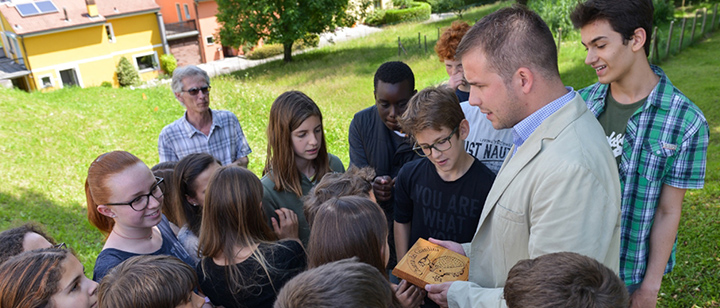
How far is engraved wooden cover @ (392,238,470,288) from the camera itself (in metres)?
2.42

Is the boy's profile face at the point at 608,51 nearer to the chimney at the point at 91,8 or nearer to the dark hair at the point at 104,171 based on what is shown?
the dark hair at the point at 104,171

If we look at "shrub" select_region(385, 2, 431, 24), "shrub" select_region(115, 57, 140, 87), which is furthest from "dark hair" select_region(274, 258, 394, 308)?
"shrub" select_region(385, 2, 431, 24)

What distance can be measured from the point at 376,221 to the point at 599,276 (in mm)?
1093

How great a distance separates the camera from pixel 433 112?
287 centimetres

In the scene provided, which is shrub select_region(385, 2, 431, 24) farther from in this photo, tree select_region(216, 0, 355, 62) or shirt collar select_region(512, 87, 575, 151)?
shirt collar select_region(512, 87, 575, 151)

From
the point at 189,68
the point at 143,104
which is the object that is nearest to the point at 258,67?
the point at 143,104

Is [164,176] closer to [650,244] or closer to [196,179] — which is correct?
[196,179]

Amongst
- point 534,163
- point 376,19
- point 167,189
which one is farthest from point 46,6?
point 534,163

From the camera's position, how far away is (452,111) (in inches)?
115

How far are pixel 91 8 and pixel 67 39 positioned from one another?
2.48m

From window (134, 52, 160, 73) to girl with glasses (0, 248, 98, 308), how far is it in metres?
35.1

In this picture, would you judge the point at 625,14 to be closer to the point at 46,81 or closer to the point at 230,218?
the point at 230,218

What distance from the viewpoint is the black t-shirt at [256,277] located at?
8.43 feet

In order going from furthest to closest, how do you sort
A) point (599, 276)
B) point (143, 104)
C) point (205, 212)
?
point (143, 104)
point (205, 212)
point (599, 276)
